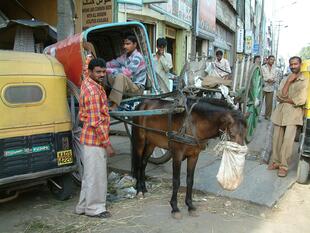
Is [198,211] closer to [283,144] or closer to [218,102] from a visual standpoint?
[218,102]

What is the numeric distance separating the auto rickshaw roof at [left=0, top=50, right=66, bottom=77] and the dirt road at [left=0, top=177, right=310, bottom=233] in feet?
5.73

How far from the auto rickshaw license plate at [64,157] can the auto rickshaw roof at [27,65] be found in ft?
3.27

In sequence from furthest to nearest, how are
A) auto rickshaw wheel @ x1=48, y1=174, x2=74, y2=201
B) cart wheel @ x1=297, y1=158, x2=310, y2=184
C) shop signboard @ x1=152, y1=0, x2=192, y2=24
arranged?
shop signboard @ x1=152, y1=0, x2=192, y2=24 < cart wheel @ x1=297, y1=158, x2=310, y2=184 < auto rickshaw wheel @ x1=48, y1=174, x2=74, y2=201

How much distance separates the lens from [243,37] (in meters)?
25.0

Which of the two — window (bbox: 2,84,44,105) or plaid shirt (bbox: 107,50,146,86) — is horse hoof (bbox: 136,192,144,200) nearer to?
plaid shirt (bbox: 107,50,146,86)

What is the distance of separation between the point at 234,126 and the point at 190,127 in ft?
1.78

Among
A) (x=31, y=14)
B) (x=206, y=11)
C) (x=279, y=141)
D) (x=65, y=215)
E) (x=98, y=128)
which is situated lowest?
Answer: (x=65, y=215)

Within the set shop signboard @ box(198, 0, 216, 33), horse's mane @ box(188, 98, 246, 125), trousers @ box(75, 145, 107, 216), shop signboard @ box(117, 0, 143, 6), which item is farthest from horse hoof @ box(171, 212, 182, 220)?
shop signboard @ box(198, 0, 216, 33)

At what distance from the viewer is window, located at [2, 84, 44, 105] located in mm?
4246

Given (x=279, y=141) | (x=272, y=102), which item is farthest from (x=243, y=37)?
(x=279, y=141)

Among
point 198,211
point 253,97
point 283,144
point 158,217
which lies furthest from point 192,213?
point 253,97

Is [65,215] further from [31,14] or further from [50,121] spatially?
[31,14]

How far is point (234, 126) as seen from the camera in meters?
4.16

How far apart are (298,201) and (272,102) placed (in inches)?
273
